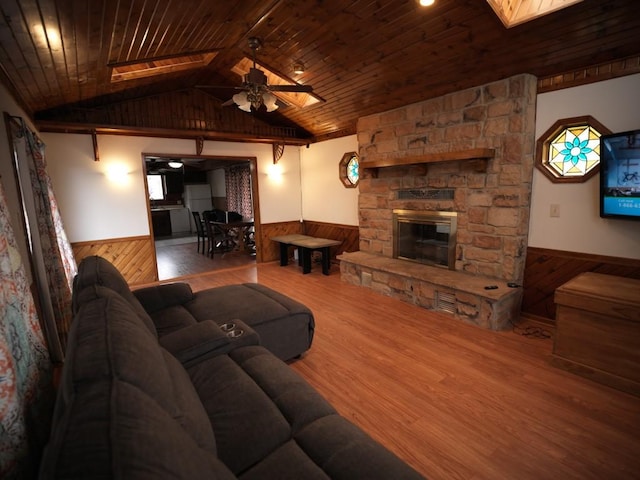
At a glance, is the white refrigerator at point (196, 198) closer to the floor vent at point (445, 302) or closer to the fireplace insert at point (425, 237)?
the fireplace insert at point (425, 237)

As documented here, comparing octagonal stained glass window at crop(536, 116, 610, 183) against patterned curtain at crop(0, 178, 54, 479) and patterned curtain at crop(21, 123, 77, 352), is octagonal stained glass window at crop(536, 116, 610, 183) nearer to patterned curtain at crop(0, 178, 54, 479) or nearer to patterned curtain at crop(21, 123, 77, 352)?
patterned curtain at crop(0, 178, 54, 479)

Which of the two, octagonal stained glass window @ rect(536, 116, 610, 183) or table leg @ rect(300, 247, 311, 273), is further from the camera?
table leg @ rect(300, 247, 311, 273)

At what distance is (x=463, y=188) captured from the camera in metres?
3.84

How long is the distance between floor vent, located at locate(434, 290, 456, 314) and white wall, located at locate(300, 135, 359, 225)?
94.7 inches

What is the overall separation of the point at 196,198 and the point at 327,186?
7262 millimetres

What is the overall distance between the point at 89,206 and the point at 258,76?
361cm

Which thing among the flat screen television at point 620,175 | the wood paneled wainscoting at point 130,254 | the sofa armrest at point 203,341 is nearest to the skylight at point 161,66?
the wood paneled wainscoting at point 130,254

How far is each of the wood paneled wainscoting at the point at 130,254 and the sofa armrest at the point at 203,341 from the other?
3.88 meters

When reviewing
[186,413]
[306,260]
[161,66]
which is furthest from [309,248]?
[186,413]

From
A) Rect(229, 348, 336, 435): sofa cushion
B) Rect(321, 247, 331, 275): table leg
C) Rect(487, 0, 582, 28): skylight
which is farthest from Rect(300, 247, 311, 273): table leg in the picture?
Rect(487, 0, 582, 28): skylight

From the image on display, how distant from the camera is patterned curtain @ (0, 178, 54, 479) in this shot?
1229mm

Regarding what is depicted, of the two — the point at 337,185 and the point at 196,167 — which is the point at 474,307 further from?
the point at 196,167

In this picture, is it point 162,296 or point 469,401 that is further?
point 162,296

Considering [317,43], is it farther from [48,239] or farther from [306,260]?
[48,239]
